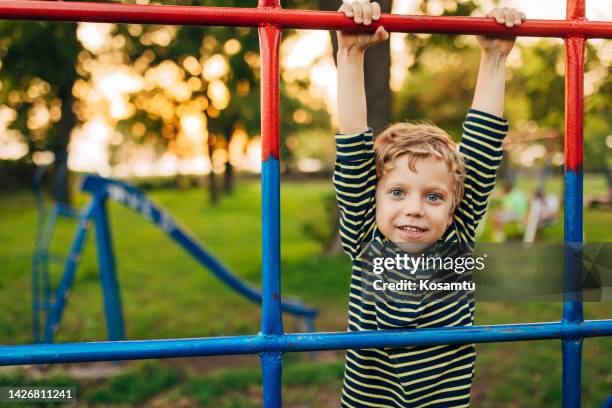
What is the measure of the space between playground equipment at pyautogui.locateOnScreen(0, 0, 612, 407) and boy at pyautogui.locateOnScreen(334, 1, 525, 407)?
0.40 ft

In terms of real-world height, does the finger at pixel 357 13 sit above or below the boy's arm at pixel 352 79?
above

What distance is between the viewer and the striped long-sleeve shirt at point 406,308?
120cm

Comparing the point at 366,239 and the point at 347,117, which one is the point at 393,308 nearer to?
the point at 366,239

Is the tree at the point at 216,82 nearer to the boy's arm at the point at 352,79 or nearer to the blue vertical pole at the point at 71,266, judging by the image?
the blue vertical pole at the point at 71,266

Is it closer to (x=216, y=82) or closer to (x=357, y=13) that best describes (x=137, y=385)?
(x=357, y=13)

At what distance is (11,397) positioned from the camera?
1629 millimetres

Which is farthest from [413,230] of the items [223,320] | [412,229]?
[223,320]

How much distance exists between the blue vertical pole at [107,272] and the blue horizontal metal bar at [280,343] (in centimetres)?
248

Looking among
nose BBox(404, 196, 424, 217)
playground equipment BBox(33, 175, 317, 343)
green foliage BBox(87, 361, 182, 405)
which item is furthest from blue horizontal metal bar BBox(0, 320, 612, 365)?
playground equipment BBox(33, 175, 317, 343)

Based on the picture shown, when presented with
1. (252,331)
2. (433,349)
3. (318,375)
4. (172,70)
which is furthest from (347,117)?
(172,70)

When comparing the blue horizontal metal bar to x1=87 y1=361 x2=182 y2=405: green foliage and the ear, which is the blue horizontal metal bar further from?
x1=87 y1=361 x2=182 y2=405: green foliage

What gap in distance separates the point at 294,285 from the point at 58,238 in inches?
236

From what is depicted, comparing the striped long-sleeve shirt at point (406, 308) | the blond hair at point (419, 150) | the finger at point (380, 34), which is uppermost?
Answer: the finger at point (380, 34)

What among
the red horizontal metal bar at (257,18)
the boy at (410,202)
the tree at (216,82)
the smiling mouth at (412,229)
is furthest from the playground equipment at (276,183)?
the tree at (216,82)
